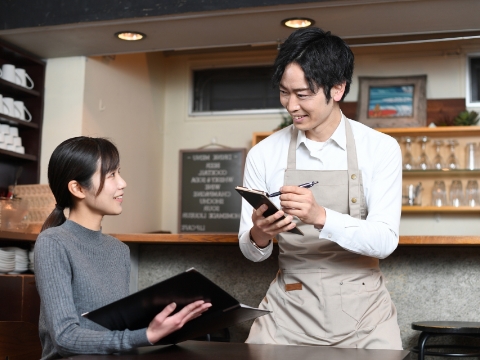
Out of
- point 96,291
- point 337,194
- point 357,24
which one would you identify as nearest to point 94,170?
point 96,291

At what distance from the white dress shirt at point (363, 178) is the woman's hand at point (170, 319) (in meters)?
0.53

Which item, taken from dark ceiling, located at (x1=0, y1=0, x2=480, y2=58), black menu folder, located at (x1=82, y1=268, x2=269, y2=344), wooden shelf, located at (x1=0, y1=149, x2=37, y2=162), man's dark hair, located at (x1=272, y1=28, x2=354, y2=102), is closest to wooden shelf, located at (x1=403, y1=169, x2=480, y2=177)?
dark ceiling, located at (x1=0, y1=0, x2=480, y2=58)

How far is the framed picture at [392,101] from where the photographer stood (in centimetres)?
526

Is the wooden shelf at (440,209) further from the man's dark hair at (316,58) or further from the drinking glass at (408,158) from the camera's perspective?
the man's dark hair at (316,58)

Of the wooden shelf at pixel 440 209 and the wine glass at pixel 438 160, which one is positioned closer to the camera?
the wooden shelf at pixel 440 209

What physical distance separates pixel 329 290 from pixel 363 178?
1.22ft

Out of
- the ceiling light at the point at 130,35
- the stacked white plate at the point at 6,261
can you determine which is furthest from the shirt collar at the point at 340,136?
the ceiling light at the point at 130,35

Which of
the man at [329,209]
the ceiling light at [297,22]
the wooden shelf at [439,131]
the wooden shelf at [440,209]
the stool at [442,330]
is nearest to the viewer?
the man at [329,209]

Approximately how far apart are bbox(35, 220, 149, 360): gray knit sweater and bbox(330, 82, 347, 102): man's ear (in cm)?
85

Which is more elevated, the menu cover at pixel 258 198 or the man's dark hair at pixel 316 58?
the man's dark hair at pixel 316 58

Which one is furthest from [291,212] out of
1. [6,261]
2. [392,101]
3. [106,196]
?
[392,101]

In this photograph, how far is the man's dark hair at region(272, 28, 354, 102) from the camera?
1.94 meters

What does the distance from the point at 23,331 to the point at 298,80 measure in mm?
1217

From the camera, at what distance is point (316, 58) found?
1947 millimetres
